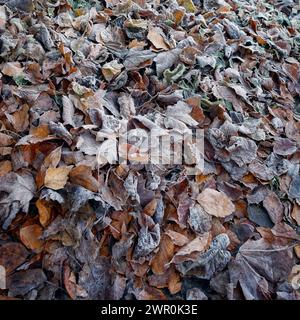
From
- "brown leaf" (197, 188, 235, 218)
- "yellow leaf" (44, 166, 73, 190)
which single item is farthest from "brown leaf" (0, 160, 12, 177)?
"brown leaf" (197, 188, 235, 218)

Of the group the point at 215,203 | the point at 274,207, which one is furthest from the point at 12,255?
the point at 274,207

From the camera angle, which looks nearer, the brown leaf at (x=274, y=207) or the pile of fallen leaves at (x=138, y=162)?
the pile of fallen leaves at (x=138, y=162)

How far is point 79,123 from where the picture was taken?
1.67 metres

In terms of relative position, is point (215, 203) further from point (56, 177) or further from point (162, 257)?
point (56, 177)

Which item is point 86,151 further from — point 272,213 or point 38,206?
point 272,213

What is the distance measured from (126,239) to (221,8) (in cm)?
174

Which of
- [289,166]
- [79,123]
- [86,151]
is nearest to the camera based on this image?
[86,151]

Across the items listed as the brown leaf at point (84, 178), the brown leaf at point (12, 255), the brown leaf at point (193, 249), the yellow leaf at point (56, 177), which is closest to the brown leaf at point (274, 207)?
the brown leaf at point (193, 249)

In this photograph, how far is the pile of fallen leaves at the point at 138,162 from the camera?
1.44 meters
